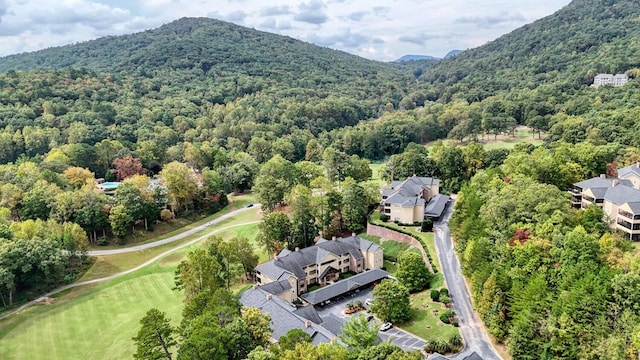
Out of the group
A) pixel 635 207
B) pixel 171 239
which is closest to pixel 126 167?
pixel 171 239

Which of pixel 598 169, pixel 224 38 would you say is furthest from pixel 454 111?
pixel 224 38

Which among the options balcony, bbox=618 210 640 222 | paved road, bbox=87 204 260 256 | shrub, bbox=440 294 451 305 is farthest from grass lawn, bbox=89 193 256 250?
balcony, bbox=618 210 640 222

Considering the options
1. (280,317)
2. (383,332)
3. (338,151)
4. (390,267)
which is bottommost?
(383,332)

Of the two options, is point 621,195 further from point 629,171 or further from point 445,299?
point 445,299

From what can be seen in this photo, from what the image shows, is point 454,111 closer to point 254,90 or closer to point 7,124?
point 254,90

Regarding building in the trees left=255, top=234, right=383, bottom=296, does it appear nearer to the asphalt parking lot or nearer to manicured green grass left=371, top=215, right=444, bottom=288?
the asphalt parking lot

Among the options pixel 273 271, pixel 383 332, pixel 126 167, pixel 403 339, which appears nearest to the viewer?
pixel 403 339
